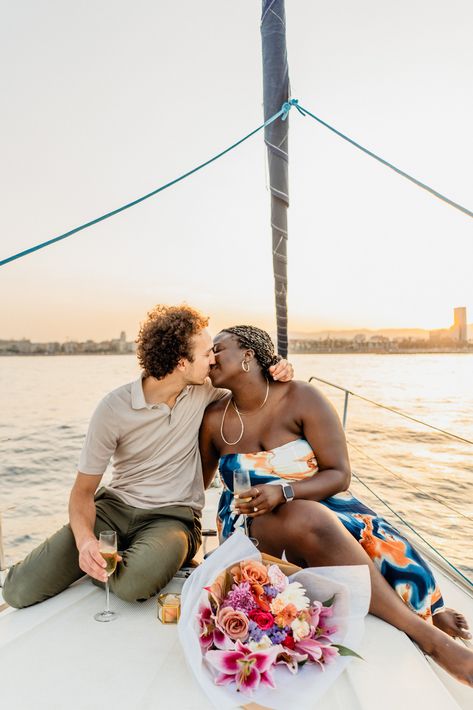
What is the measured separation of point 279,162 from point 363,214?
375cm

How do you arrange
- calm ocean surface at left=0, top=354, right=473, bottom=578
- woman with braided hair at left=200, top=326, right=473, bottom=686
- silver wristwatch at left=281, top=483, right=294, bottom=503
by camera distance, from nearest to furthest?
woman with braided hair at left=200, top=326, right=473, bottom=686
silver wristwatch at left=281, top=483, right=294, bottom=503
calm ocean surface at left=0, top=354, right=473, bottom=578

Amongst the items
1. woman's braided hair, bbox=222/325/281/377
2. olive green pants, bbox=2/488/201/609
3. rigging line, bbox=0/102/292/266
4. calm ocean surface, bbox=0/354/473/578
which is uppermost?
rigging line, bbox=0/102/292/266

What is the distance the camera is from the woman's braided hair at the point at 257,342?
235 cm

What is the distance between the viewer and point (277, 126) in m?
2.75

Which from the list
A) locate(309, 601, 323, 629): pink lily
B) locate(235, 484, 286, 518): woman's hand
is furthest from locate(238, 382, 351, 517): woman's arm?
locate(309, 601, 323, 629): pink lily

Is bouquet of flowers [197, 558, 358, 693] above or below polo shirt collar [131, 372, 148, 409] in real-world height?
below

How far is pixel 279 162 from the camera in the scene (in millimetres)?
2824

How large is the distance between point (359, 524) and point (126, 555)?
89 centimetres

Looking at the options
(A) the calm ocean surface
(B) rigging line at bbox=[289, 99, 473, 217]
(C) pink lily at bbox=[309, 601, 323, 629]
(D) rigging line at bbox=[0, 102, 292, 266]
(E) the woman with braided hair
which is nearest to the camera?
(C) pink lily at bbox=[309, 601, 323, 629]

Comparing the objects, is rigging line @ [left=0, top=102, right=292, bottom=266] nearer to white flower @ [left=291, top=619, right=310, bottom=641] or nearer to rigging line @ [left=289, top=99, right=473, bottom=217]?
rigging line @ [left=289, top=99, right=473, bottom=217]

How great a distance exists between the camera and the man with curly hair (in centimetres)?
209

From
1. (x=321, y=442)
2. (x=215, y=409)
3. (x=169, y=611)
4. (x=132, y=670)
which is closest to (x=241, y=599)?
(x=132, y=670)

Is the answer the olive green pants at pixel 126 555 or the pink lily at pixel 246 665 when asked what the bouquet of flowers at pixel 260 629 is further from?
the olive green pants at pixel 126 555

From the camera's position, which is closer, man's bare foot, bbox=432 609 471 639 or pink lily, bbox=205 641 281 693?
pink lily, bbox=205 641 281 693
